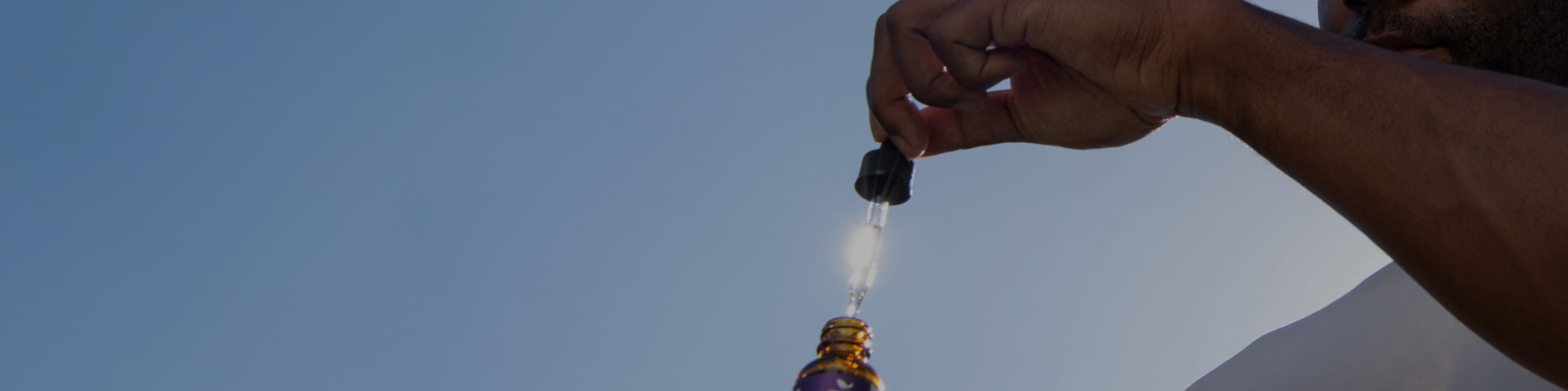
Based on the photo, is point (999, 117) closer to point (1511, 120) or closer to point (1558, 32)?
point (1511, 120)

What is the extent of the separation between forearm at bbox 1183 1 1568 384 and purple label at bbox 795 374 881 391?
0.51 meters

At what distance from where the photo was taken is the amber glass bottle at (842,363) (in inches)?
50.4

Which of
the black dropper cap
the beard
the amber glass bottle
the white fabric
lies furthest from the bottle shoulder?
the white fabric

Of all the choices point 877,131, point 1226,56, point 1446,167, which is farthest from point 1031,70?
point 1446,167

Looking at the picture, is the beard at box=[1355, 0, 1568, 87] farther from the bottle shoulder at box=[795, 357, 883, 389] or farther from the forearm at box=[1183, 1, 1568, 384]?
the bottle shoulder at box=[795, 357, 883, 389]

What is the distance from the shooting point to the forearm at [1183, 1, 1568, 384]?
91 centimetres

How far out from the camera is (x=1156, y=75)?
4.26 feet

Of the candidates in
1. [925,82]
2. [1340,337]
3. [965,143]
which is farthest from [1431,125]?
[1340,337]

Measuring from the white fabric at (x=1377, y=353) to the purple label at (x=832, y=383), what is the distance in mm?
1308

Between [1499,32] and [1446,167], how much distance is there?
1190 millimetres

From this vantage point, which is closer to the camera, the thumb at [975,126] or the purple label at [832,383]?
the purple label at [832,383]

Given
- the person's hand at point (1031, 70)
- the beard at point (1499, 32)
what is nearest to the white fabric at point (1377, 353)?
the beard at point (1499, 32)

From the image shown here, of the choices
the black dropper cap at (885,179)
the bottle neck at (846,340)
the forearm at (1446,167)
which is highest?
the black dropper cap at (885,179)

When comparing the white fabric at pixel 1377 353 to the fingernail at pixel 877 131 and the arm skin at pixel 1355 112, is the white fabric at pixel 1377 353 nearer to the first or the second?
the arm skin at pixel 1355 112
